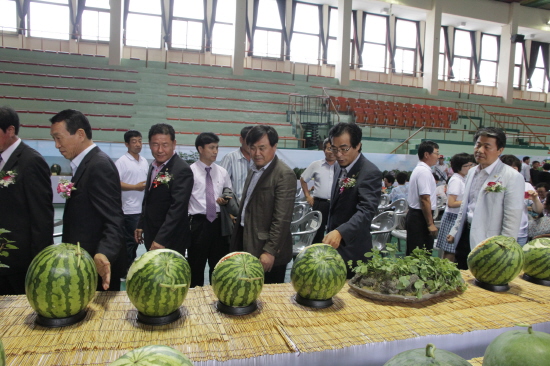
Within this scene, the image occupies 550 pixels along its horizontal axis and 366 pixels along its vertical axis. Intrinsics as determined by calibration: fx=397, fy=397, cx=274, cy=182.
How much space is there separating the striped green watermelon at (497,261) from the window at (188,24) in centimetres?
1778

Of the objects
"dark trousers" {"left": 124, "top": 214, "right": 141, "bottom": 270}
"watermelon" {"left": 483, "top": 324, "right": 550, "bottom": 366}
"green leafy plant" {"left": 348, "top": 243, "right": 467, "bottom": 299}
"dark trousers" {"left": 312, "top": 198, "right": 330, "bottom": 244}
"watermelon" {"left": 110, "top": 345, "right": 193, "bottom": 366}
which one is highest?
"watermelon" {"left": 483, "top": 324, "right": 550, "bottom": 366}

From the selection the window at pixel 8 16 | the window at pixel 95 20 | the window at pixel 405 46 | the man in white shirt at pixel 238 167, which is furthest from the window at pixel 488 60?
the window at pixel 8 16

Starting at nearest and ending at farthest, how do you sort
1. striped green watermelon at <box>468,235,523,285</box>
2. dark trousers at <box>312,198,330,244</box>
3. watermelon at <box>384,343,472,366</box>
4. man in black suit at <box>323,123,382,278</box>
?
watermelon at <box>384,343,472,366</box>, striped green watermelon at <box>468,235,523,285</box>, man in black suit at <box>323,123,382,278</box>, dark trousers at <box>312,198,330,244</box>

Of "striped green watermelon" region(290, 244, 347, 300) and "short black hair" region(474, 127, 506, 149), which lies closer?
"striped green watermelon" region(290, 244, 347, 300)

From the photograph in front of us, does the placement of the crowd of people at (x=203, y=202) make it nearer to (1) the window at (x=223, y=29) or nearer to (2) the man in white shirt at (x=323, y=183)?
(2) the man in white shirt at (x=323, y=183)

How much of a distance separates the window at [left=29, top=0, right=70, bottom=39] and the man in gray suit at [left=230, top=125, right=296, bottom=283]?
17.1m

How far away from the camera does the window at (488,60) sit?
21.2 m

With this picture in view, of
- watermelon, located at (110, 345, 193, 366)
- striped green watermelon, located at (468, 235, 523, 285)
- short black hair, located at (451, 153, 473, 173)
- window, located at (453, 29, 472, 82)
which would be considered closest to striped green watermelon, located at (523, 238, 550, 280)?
striped green watermelon, located at (468, 235, 523, 285)

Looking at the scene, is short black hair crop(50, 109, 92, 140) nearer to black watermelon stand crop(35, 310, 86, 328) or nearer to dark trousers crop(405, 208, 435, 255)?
black watermelon stand crop(35, 310, 86, 328)

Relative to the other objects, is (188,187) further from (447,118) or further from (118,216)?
(447,118)

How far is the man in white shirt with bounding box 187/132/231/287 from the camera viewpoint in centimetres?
335

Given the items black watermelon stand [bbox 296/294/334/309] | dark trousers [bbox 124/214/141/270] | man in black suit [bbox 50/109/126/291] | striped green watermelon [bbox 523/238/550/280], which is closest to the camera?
black watermelon stand [bbox 296/294/334/309]

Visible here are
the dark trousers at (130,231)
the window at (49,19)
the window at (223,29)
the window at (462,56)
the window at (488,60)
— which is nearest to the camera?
the dark trousers at (130,231)

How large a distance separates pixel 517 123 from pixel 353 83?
717 cm
